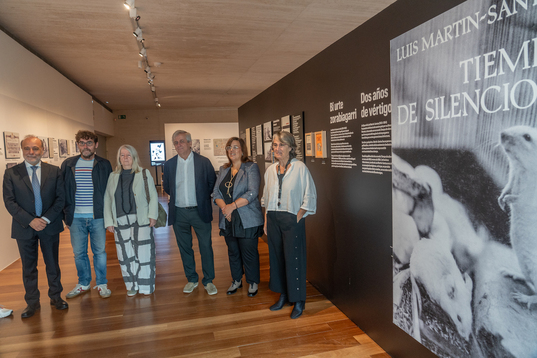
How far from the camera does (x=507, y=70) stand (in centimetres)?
164

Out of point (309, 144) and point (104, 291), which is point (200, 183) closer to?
point (309, 144)

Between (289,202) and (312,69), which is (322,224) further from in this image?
(312,69)

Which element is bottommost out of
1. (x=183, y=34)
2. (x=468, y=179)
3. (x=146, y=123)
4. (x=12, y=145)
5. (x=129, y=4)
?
(x=468, y=179)

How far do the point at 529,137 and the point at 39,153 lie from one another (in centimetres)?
386

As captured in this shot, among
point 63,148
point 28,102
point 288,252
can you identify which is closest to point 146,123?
point 63,148

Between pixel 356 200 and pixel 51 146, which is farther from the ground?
pixel 51 146

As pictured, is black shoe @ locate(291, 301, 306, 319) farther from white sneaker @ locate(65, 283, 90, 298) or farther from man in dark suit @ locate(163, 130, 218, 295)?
white sneaker @ locate(65, 283, 90, 298)

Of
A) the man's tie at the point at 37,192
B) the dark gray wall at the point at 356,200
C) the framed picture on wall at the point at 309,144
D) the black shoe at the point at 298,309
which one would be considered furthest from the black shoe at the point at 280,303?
the man's tie at the point at 37,192

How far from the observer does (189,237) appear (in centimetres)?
391

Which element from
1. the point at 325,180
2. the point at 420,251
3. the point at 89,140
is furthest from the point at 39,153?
the point at 420,251

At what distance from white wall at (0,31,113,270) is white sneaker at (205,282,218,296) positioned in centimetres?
325

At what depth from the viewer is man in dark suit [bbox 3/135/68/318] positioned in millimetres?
3314

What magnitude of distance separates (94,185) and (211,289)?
1.68 meters

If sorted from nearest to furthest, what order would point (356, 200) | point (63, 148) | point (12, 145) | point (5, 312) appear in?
point (356, 200) → point (5, 312) → point (12, 145) → point (63, 148)
